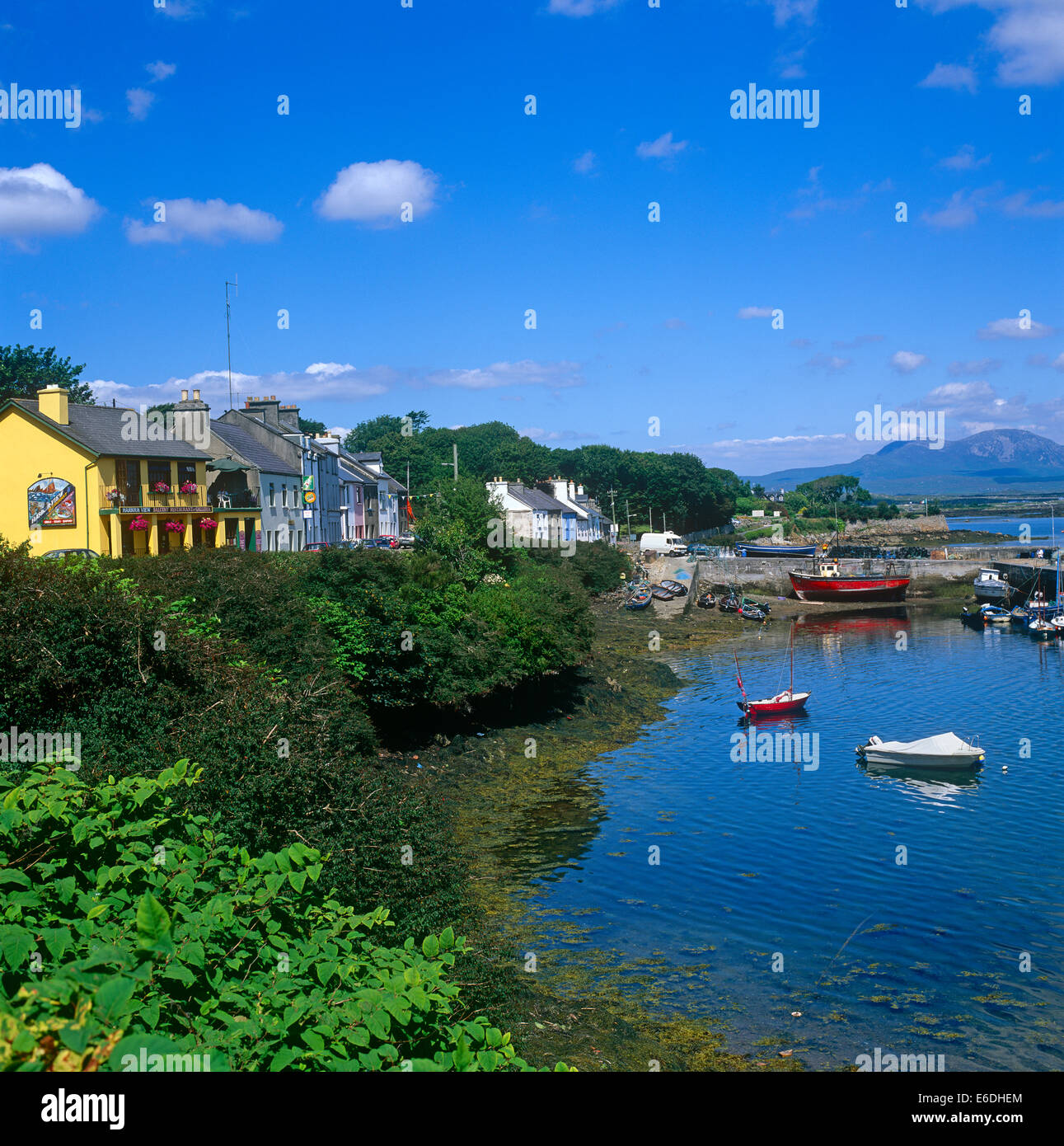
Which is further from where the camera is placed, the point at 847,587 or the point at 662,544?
the point at 662,544

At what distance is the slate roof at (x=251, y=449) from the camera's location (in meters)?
56.2

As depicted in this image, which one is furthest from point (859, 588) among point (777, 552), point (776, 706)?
point (776, 706)

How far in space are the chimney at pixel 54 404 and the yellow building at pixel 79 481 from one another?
0.04 meters

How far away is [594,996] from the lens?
19672mm

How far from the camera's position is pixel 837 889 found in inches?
1046

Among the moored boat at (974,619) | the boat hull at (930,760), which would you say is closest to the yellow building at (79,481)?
the boat hull at (930,760)

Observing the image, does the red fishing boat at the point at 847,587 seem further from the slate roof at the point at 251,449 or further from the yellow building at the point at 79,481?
the yellow building at the point at 79,481

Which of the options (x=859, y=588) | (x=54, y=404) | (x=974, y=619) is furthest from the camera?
(x=859, y=588)

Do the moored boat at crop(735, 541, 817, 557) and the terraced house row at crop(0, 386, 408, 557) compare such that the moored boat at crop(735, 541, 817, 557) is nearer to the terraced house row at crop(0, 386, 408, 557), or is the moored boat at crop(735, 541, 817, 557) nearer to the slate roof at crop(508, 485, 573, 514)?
the slate roof at crop(508, 485, 573, 514)

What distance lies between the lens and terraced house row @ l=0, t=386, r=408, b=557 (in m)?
40.9

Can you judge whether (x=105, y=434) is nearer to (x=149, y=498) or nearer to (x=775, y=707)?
(x=149, y=498)

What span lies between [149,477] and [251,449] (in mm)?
14354

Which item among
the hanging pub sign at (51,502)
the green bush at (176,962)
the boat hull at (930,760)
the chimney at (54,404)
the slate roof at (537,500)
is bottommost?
the boat hull at (930,760)
